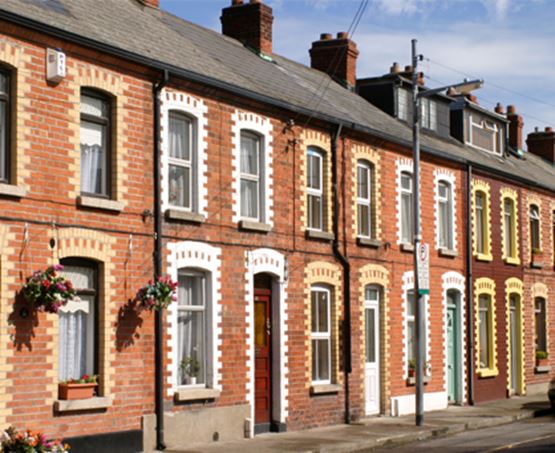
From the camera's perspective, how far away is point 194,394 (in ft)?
62.8

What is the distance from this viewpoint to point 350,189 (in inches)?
982

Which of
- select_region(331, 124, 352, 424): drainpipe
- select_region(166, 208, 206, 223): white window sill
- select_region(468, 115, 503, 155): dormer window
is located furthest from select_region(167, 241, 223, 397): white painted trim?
select_region(468, 115, 503, 155): dormer window

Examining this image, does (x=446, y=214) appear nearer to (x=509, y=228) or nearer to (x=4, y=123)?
(x=509, y=228)

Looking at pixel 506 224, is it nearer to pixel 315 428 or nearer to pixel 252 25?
pixel 252 25

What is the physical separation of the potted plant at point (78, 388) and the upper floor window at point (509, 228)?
19789 millimetres

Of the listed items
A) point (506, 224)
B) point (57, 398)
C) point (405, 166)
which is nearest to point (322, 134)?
point (405, 166)

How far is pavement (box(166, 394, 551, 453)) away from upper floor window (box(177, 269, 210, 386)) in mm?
1365

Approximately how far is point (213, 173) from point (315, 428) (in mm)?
6085

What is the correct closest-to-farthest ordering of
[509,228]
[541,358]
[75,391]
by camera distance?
1. [75,391]
2. [509,228]
3. [541,358]

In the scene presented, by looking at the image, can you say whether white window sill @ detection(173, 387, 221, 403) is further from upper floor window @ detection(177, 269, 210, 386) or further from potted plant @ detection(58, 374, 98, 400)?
potted plant @ detection(58, 374, 98, 400)

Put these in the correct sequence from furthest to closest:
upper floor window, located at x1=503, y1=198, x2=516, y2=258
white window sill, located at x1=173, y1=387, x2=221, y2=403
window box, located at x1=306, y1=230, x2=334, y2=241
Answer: upper floor window, located at x1=503, y1=198, x2=516, y2=258
window box, located at x1=306, y1=230, x2=334, y2=241
white window sill, located at x1=173, y1=387, x2=221, y2=403

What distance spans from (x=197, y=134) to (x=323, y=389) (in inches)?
255

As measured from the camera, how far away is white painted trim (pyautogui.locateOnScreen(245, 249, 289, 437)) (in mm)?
21031

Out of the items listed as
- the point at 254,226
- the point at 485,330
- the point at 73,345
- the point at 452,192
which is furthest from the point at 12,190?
the point at 485,330
